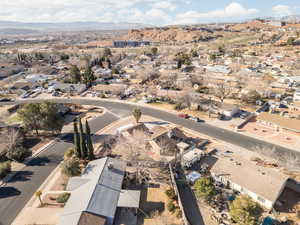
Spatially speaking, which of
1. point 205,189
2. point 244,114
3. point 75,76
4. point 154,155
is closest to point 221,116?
point 244,114

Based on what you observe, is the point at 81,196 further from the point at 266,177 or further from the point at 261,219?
the point at 266,177

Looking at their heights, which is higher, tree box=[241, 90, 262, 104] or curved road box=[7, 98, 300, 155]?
tree box=[241, 90, 262, 104]

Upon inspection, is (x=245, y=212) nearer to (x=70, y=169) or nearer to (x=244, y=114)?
(x=70, y=169)

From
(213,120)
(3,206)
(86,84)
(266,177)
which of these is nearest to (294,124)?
(213,120)

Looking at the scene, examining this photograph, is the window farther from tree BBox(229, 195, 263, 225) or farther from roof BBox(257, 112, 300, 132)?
roof BBox(257, 112, 300, 132)

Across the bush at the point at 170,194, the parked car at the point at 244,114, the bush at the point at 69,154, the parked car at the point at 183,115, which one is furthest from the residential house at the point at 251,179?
the bush at the point at 69,154

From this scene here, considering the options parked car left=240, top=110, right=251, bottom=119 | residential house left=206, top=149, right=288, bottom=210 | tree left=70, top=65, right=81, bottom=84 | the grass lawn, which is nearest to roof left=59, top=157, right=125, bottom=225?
residential house left=206, top=149, right=288, bottom=210

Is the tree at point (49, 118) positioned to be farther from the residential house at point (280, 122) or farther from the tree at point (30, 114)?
the residential house at point (280, 122)
